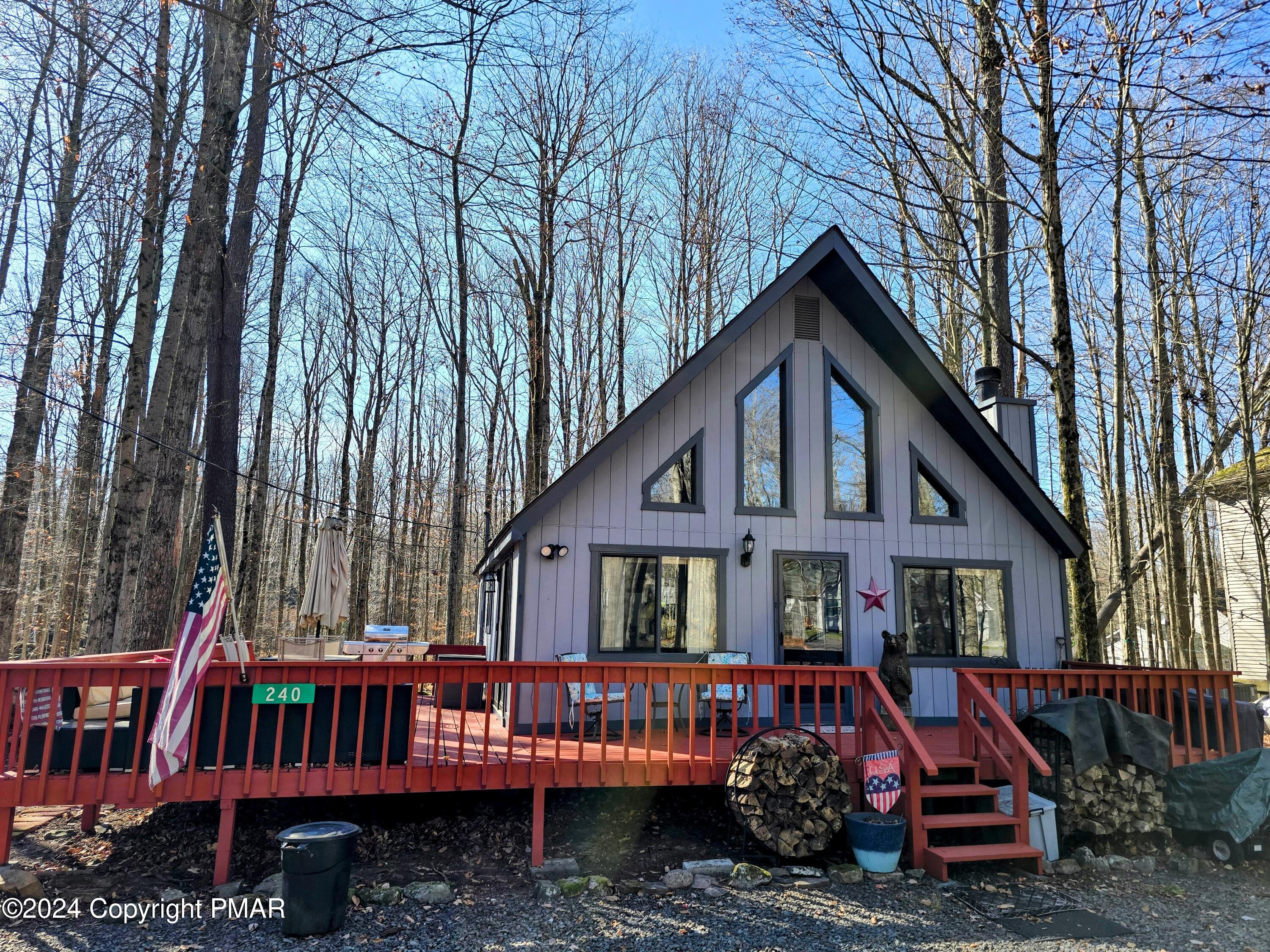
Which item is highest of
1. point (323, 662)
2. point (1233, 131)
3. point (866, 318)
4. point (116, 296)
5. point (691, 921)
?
point (116, 296)

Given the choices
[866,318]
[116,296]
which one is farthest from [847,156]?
Answer: [116,296]

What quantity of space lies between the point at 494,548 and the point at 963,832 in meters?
6.12

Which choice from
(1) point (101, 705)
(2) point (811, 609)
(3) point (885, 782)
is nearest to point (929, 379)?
(2) point (811, 609)

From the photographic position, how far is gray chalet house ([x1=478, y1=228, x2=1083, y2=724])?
8297mm

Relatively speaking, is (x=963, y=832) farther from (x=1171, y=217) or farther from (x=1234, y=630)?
(x=1234, y=630)

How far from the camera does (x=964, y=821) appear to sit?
586cm

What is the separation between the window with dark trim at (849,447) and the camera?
912 cm

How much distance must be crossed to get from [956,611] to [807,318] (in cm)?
389

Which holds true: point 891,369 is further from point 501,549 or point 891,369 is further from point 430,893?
point 430,893

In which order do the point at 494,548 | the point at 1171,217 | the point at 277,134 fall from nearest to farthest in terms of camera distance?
the point at 494,548 < the point at 277,134 < the point at 1171,217

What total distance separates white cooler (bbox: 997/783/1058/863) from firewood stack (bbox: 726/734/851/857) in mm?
1523

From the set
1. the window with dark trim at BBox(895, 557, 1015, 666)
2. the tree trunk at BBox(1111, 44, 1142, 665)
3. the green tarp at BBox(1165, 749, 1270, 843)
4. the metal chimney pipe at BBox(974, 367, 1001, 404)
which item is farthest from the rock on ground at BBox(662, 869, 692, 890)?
the tree trunk at BBox(1111, 44, 1142, 665)

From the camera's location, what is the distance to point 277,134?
14.7 meters

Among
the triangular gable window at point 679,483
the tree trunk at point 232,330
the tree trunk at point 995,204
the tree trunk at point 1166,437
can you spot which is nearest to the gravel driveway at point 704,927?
the triangular gable window at point 679,483
